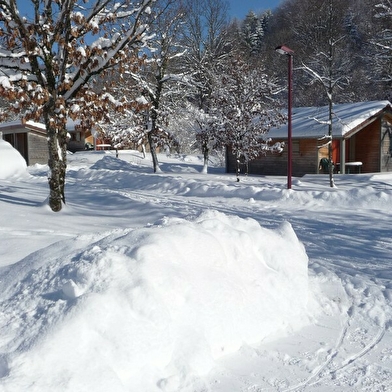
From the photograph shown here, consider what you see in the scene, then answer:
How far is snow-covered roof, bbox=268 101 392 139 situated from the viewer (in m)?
22.4

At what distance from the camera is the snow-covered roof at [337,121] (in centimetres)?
2245

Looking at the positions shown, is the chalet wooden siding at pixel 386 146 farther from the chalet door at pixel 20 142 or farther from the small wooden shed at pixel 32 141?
the chalet door at pixel 20 142

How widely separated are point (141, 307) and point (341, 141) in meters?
20.3

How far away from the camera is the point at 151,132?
28.2 meters

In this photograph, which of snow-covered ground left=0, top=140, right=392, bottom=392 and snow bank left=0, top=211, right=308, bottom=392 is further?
snow-covered ground left=0, top=140, right=392, bottom=392

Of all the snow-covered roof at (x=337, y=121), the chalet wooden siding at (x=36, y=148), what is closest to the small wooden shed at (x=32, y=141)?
the chalet wooden siding at (x=36, y=148)

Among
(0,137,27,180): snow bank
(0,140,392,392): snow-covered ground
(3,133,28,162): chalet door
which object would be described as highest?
(3,133,28,162): chalet door

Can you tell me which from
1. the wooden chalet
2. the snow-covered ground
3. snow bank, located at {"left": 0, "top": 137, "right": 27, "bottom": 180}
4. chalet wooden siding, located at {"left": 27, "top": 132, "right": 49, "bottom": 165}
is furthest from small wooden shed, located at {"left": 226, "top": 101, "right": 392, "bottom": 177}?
chalet wooden siding, located at {"left": 27, "top": 132, "right": 49, "bottom": 165}

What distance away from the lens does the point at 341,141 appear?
22688 mm

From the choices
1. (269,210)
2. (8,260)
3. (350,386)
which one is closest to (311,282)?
(350,386)

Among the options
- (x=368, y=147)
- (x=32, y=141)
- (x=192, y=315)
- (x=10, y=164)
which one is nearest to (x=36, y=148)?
(x=32, y=141)

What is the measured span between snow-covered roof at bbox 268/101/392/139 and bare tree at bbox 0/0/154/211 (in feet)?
41.6

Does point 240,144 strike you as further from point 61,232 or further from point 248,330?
point 248,330

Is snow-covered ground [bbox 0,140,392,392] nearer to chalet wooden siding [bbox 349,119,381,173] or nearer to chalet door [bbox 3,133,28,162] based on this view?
chalet wooden siding [bbox 349,119,381,173]
